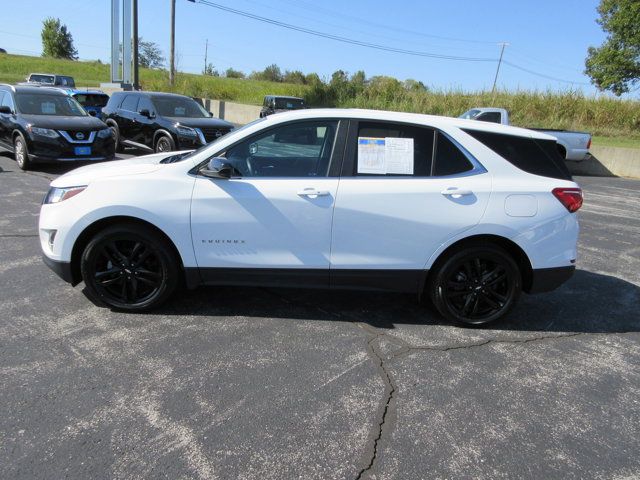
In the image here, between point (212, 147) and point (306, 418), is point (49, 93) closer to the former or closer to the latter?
point (212, 147)

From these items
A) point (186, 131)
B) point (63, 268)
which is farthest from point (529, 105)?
point (63, 268)

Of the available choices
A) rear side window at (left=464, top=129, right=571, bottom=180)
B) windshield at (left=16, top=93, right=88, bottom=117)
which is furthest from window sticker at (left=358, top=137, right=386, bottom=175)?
windshield at (left=16, top=93, right=88, bottom=117)

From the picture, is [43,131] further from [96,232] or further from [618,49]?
[618,49]

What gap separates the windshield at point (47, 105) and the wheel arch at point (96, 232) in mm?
7999

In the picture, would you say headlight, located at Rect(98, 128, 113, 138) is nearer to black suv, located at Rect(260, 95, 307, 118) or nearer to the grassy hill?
black suv, located at Rect(260, 95, 307, 118)

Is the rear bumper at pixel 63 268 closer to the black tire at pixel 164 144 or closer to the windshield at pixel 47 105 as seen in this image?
the black tire at pixel 164 144

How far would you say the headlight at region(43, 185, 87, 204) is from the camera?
382 centimetres

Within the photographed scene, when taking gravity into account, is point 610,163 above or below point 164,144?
above

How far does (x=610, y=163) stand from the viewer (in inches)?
629

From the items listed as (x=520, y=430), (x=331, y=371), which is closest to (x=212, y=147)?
(x=331, y=371)

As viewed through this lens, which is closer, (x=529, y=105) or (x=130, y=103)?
(x=130, y=103)

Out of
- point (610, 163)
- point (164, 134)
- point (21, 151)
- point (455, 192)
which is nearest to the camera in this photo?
point (455, 192)

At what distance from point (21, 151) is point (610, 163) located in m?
16.9

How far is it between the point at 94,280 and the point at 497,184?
131 inches
